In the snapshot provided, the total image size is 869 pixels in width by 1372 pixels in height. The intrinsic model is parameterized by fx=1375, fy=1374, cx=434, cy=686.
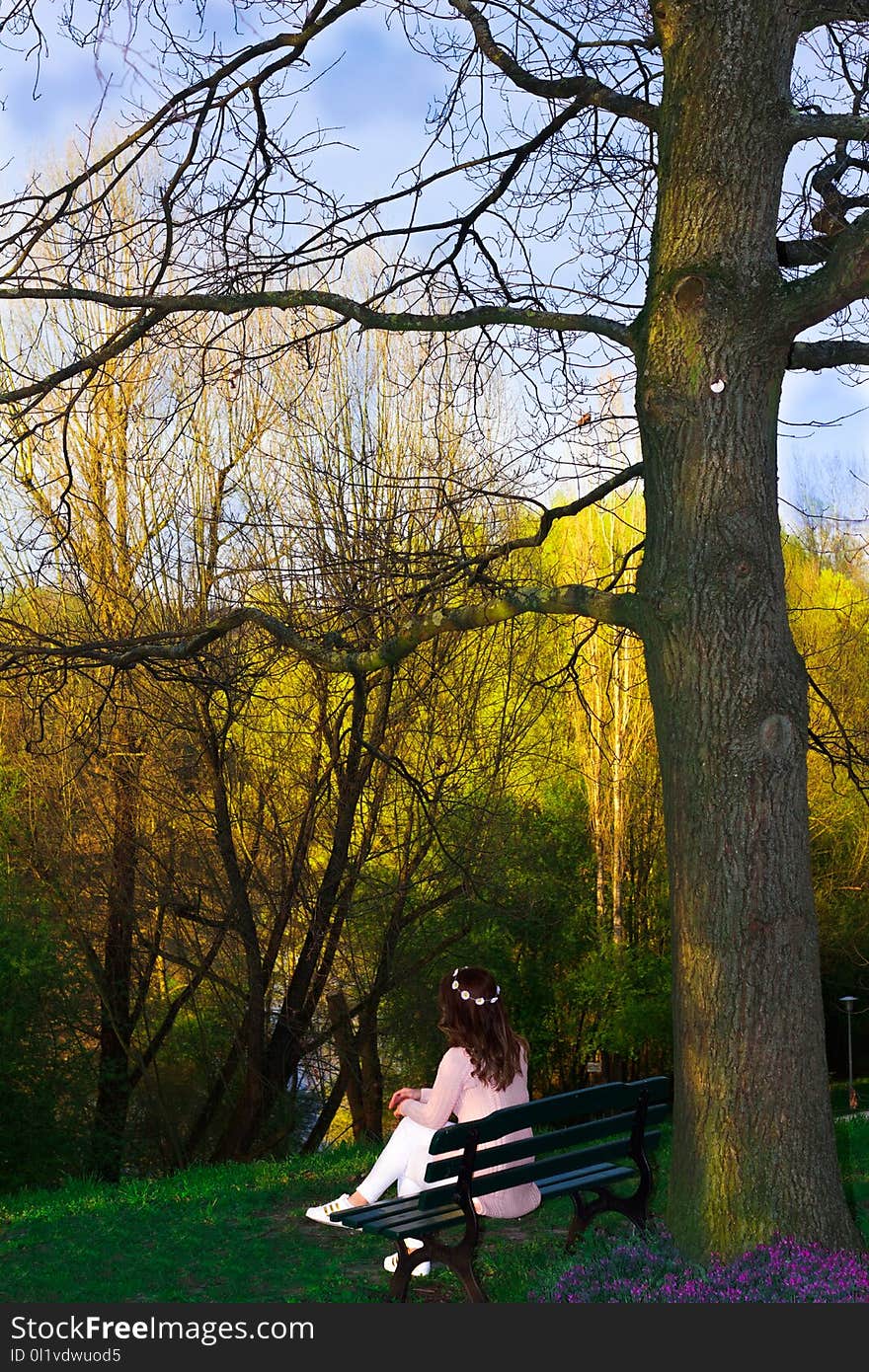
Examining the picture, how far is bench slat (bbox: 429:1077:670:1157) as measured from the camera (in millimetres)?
4473

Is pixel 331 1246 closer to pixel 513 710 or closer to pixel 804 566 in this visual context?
pixel 513 710

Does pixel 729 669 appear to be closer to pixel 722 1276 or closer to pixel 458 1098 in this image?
pixel 458 1098

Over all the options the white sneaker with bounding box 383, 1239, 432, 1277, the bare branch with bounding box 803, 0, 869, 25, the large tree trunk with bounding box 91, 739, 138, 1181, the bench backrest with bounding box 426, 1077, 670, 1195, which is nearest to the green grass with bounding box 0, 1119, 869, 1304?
the white sneaker with bounding box 383, 1239, 432, 1277

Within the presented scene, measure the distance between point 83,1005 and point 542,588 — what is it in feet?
32.3

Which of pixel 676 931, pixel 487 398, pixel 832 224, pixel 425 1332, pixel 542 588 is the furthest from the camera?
pixel 487 398

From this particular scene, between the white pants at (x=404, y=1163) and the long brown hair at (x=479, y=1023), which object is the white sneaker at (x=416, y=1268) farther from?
the long brown hair at (x=479, y=1023)

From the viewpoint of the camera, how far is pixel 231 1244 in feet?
19.0

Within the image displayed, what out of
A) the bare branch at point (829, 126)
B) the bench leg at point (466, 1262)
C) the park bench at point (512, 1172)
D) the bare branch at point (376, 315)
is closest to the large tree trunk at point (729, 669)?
the bare branch at point (829, 126)

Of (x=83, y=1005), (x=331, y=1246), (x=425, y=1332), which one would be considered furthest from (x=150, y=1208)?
(x=83, y=1005)

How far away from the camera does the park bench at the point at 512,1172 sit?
14.8 ft

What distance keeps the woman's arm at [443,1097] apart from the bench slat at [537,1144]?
152 millimetres

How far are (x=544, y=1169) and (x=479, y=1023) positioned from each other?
0.58 m

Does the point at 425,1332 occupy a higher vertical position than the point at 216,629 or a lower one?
lower

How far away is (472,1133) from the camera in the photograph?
177 inches
